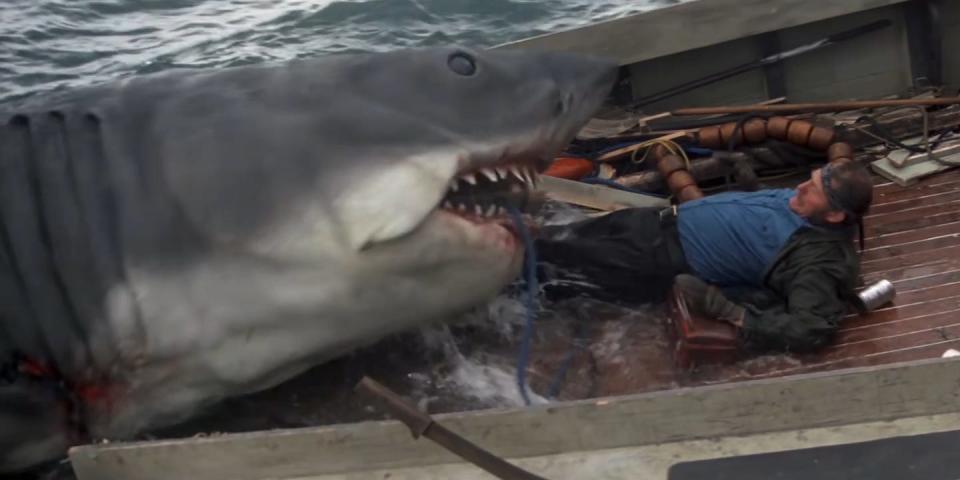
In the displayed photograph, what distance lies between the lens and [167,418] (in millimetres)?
2512

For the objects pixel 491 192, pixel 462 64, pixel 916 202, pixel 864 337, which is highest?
pixel 462 64

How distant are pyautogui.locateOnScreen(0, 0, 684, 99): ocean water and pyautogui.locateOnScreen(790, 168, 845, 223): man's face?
583cm

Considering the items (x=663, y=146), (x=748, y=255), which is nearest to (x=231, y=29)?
(x=663, y=146)

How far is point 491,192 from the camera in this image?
245 cm

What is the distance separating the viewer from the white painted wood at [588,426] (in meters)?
1.95

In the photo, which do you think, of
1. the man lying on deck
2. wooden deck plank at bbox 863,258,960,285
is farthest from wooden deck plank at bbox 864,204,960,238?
the man lying on deck

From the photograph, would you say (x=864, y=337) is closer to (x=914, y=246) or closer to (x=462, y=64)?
(x=914, y=246)

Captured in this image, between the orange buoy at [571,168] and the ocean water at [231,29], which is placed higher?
the ocean water at [231,29]

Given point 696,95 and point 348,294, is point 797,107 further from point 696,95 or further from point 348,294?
point 348,294

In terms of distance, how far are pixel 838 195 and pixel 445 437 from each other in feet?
5.88

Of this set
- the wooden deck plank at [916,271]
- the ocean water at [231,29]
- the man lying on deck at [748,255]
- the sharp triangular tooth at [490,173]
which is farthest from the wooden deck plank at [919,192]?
the ocean water at [231,29]

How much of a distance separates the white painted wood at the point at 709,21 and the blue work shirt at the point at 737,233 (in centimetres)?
157

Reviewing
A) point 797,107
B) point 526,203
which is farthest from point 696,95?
point 526,203

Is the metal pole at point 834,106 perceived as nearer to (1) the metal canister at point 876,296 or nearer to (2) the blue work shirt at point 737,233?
(2) the blue work shirt at point 737,233
